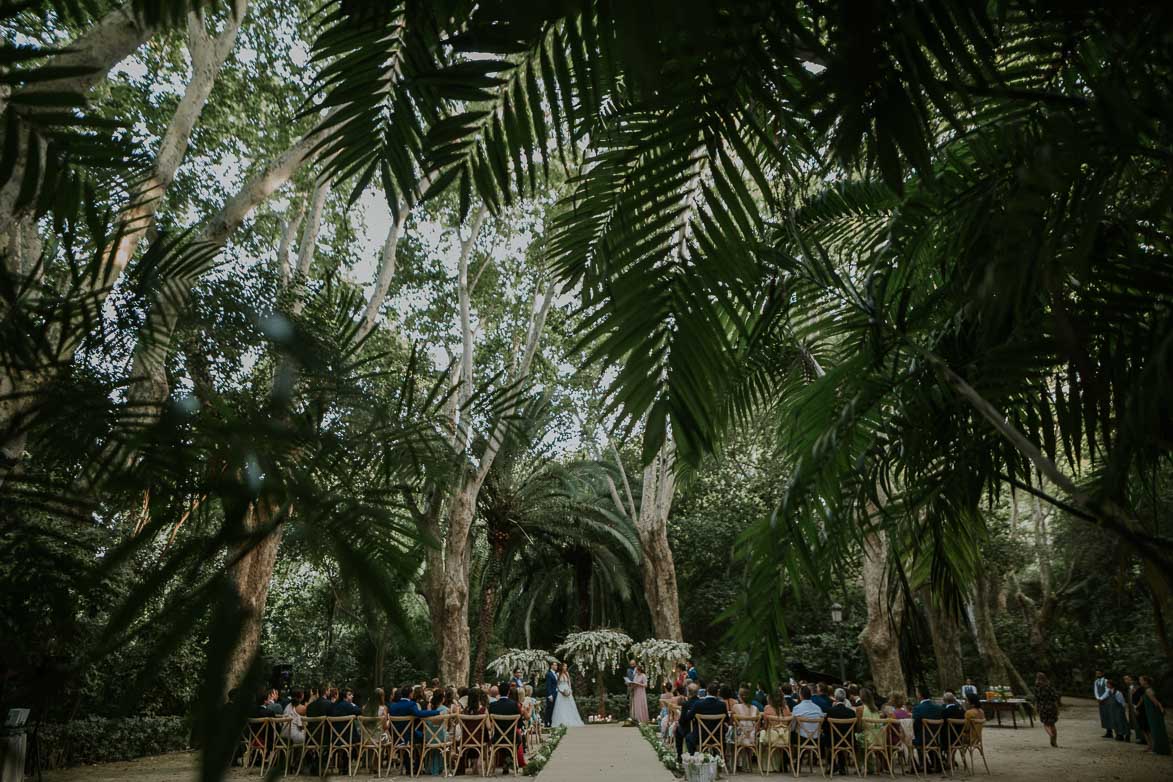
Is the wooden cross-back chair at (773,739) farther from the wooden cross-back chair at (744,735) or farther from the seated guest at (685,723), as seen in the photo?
the seated guest at (685,723)

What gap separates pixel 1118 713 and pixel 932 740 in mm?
7750

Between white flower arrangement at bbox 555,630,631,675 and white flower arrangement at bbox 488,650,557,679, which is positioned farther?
white flower arrangement at bbox 555,630,631,675

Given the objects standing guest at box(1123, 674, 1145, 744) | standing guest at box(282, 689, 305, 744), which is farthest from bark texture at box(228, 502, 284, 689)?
standing guest at box(1123, 674, 1145, 744)

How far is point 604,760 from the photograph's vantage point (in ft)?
43.5

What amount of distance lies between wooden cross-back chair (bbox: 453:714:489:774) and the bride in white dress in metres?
8.32

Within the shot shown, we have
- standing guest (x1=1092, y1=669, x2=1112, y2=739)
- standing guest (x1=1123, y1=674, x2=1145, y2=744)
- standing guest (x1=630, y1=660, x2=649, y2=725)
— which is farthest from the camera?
standing guest (x1=630, y1=660, x2=649, y2=725)

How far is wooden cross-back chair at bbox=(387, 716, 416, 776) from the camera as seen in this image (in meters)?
11.2

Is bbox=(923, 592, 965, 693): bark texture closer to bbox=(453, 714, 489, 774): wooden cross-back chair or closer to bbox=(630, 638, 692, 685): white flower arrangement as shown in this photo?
bbox=(630, 638, 692, 685): white flower arrangement

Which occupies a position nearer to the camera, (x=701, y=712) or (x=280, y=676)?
(x=280, y=676)

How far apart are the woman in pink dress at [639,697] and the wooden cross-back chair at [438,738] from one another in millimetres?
8448

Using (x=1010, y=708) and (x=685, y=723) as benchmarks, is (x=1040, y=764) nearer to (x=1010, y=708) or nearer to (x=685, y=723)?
(x=685, y=723)

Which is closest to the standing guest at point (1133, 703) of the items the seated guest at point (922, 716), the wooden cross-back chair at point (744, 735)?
the seated guest at point (922, 716)

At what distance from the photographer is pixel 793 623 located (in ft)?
79.4

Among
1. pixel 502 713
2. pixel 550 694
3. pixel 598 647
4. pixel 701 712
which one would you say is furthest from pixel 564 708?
pixel 701 712
